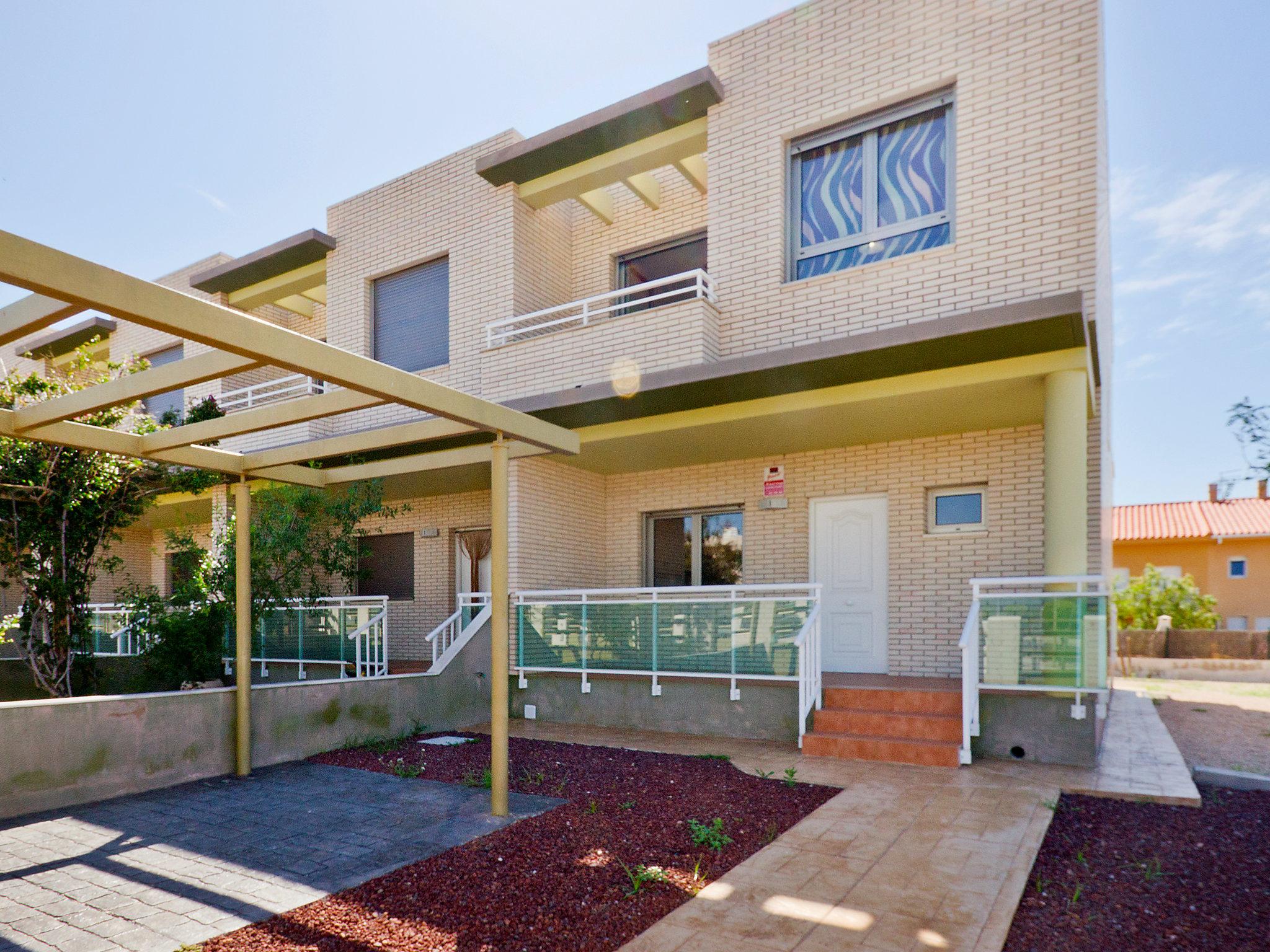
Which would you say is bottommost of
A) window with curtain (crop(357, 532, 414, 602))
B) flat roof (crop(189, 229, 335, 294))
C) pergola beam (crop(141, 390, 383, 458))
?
window with curtain (crop(357, 532, 414, 602))

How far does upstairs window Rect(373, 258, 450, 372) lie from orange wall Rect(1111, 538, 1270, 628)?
926 inches

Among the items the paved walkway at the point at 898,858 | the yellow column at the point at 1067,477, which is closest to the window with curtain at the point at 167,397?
the paved walkway at the point at 898,858

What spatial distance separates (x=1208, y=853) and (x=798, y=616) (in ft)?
12.0

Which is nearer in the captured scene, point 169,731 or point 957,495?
point 169,731

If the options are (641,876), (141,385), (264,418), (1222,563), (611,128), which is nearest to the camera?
(641,876)

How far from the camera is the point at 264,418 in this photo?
5102 mm

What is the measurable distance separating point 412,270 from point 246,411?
7547mm

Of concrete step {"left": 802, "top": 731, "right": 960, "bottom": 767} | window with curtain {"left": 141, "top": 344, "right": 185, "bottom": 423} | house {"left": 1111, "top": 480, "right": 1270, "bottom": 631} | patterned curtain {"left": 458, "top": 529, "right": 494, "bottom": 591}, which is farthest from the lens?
house {"left": 1111, "top": 480, "right": 1270, "bottom": 631}

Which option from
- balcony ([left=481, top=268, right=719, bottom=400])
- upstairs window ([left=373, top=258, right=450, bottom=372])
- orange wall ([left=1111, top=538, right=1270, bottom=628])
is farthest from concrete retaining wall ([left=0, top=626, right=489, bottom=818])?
orange wall ([left=1111, top=538, right=1270, bottom=628])

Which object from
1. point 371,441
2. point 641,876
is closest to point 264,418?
point 371,441

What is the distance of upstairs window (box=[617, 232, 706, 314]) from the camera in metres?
11.5

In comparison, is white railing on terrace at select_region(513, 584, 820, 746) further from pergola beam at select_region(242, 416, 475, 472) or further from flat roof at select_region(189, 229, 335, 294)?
flat roof at select_region(189, 229, 335, 294)

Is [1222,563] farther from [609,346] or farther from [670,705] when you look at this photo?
[609,346]

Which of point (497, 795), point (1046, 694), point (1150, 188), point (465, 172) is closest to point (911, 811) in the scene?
point (1046, 694)
